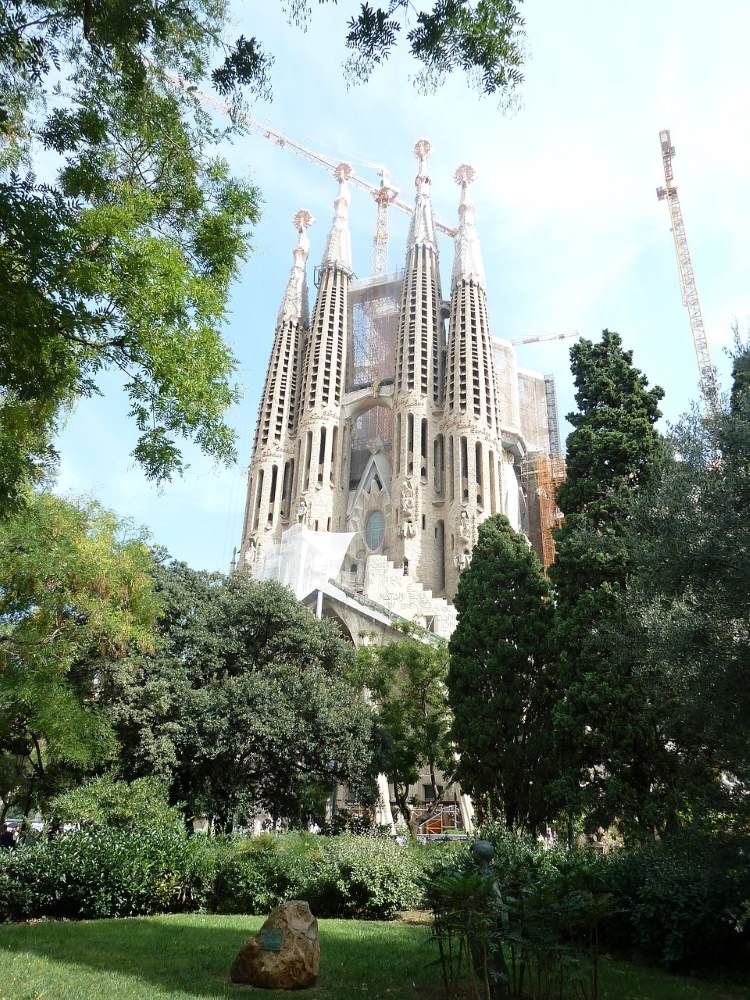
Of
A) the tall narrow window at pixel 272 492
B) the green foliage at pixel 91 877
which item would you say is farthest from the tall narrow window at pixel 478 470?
the green foliage at pixel 91 877

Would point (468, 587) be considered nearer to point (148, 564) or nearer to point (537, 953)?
point (148, 564)

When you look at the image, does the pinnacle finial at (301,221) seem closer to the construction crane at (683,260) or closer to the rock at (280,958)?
the construction crane at (683,260)

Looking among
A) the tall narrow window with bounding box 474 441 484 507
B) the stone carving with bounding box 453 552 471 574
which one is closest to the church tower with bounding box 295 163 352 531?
the stone carving with bounding box 453 552 471 574

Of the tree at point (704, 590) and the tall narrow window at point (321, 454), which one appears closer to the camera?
the tree at point (704, 590)

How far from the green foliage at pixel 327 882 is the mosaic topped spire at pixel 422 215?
57.4 metres

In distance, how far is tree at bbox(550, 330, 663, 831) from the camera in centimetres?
1255

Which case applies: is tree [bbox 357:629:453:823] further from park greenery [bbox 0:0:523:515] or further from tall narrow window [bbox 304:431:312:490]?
tall narrow window [bbox 304:431:312:490]

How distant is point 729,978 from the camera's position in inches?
307

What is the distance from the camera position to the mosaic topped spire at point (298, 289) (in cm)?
6475

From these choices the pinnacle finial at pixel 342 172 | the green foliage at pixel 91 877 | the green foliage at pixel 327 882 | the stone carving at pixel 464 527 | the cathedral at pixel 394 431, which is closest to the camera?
the green foliage at pixel 91 877

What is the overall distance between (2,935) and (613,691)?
32.4ft

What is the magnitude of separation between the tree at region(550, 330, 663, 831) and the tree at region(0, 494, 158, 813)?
8614mm

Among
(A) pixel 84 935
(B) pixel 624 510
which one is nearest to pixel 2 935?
(A) pixel 84 935

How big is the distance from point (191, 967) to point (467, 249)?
60.2 meters
